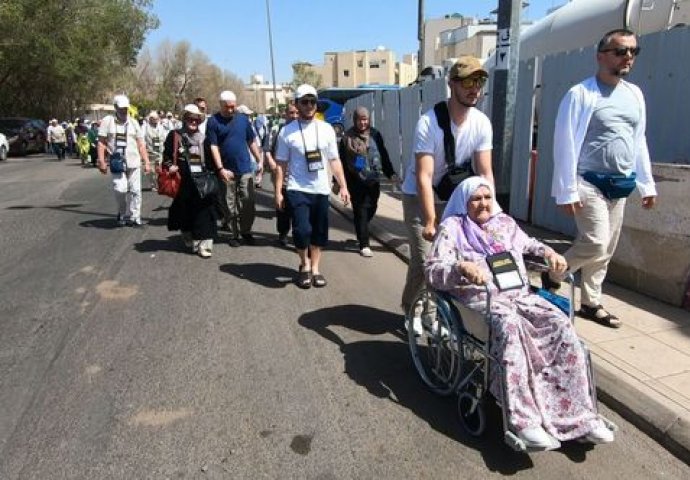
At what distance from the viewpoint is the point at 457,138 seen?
13.5 ft

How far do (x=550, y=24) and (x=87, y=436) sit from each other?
27.0 ft

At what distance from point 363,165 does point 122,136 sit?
3723 millimetres

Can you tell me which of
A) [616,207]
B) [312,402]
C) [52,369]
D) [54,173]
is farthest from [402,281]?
[54,173]

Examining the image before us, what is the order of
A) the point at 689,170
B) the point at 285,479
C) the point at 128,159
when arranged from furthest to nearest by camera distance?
the point at 128,159, the point at 689,170, the point at 285,479

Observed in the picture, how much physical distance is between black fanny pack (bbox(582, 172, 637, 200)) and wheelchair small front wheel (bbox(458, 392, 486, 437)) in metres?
1.92

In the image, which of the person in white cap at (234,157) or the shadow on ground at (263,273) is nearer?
the shadow on ground at (263,273)

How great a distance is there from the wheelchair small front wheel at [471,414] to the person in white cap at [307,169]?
2875 millimetres

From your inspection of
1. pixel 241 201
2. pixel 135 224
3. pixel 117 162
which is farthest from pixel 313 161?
pixel 135 224

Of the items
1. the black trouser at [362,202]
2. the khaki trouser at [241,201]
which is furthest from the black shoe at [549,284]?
the khaki trouser at [241,201]

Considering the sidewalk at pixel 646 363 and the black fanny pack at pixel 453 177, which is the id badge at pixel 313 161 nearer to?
the black fanny pack at pixel 453 177

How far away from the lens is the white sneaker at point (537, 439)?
9.23ft

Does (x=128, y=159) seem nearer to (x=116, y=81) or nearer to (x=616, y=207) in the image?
(x=616, y=207)

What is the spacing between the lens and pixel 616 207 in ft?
14.5

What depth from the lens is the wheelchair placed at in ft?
10.0
